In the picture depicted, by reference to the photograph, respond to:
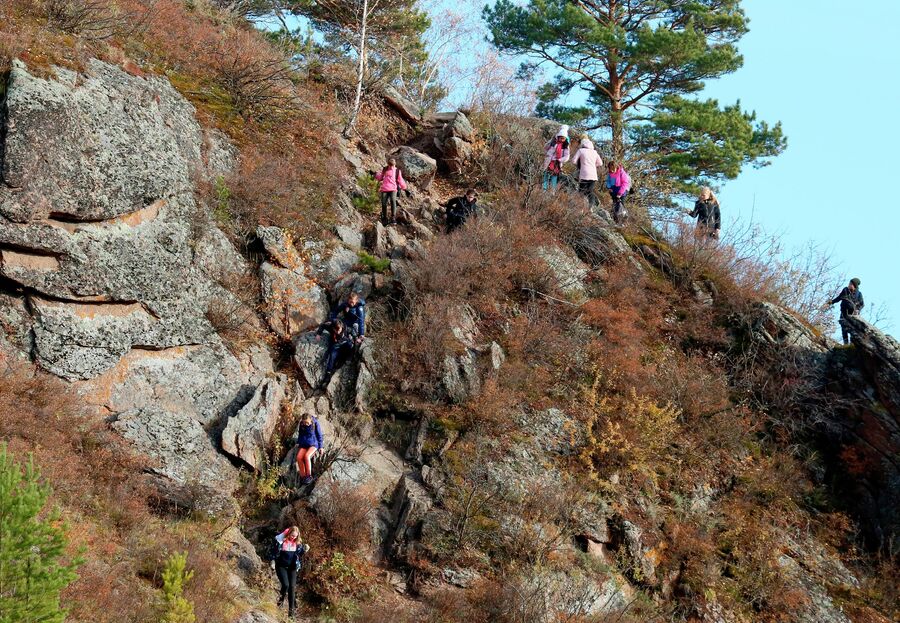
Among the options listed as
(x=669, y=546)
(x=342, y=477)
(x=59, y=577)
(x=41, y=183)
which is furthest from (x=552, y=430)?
(x=41, y=183)

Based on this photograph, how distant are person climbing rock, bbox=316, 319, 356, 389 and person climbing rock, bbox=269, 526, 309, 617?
365 cm

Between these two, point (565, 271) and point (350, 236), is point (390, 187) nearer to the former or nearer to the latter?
point (350, 236)

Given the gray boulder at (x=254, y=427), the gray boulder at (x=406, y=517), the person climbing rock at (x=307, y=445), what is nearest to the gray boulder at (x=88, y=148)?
the gray boulder at (x=254, y=427)

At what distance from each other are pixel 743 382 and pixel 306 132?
39.7ft

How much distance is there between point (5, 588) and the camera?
21.6ft

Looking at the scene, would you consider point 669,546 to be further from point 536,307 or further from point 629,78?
point 629,78

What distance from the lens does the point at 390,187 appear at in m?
17.5

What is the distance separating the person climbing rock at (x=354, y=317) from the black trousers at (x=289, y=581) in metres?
4.57

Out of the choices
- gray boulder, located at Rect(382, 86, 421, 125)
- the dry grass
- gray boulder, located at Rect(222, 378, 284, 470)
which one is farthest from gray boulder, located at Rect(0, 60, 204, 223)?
gray boulder, located at Rect(382, 86, 421, 125)

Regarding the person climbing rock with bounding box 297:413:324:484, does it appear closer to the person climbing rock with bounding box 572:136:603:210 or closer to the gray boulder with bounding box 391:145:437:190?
the gray boulder with bounding box 391:145:437:190

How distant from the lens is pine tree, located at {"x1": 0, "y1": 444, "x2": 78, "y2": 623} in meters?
6.53

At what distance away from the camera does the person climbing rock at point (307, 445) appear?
11.9 metres

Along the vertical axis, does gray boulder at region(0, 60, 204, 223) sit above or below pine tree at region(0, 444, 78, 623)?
above

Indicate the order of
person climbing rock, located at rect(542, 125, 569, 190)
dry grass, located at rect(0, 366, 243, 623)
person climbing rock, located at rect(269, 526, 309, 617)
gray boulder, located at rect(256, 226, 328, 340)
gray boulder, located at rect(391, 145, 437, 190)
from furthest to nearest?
gray boulder, located at rect(391, 145, 437, 190), person climbing rock, located at rect(542, 125, 569, 190), gray boulder, located at rect(256, 226, 328, 340), person climbing rock, located at rect(269, 526, 309, 617), dry grass, located at rect(0, 366, 243, 623)
